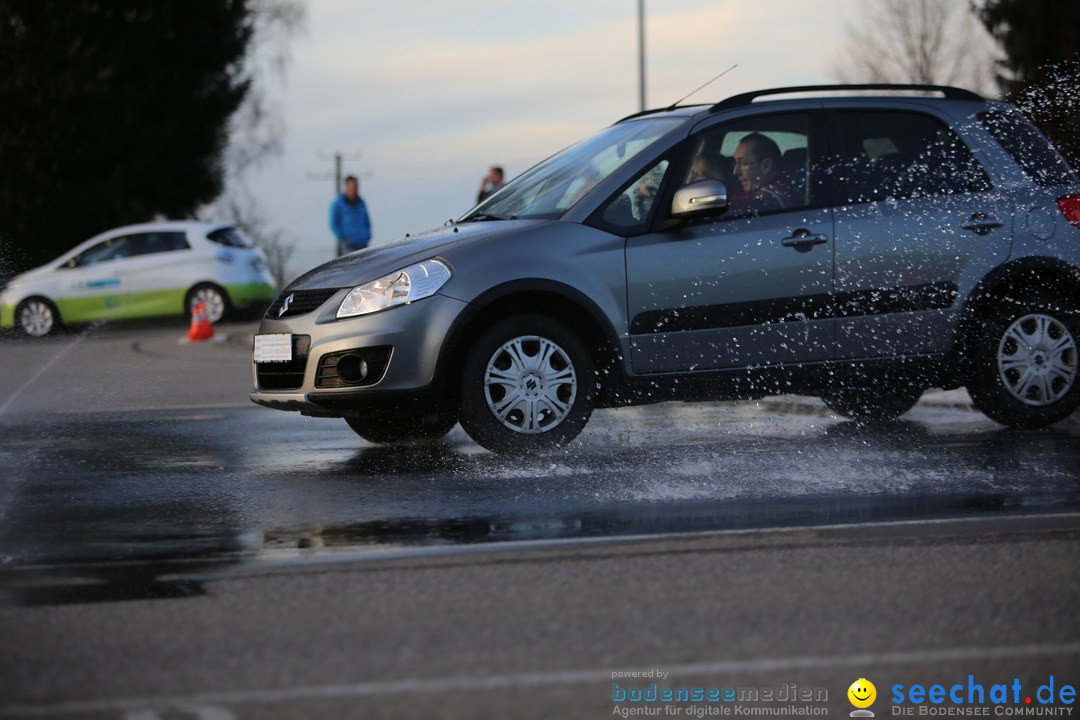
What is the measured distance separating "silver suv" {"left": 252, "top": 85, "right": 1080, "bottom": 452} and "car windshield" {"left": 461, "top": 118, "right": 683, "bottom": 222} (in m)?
0.02

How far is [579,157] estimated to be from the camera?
30.6 ft

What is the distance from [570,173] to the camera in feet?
29.9

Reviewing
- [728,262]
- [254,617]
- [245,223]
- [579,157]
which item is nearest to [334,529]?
[254,617]

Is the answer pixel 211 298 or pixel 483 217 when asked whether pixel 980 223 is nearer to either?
pixel 483 217

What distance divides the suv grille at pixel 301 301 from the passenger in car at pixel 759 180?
2197 millimetres

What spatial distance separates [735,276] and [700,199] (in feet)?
1.53

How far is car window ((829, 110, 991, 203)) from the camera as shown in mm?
8977

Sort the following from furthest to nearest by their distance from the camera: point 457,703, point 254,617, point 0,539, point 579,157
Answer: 1. point 579,157
2. point 0,539
3. point 254,617
4. point 457,703

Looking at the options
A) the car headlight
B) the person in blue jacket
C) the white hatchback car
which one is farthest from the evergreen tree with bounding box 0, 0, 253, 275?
the car headlight

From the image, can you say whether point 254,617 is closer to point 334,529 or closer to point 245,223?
point 334,529

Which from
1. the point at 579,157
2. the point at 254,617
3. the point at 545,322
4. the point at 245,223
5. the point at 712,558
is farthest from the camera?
the point at 245,223

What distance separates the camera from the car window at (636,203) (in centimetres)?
856

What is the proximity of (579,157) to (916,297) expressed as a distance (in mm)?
2033

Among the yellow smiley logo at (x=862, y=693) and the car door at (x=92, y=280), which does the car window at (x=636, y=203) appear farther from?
the car door at (x=92, y=280)
